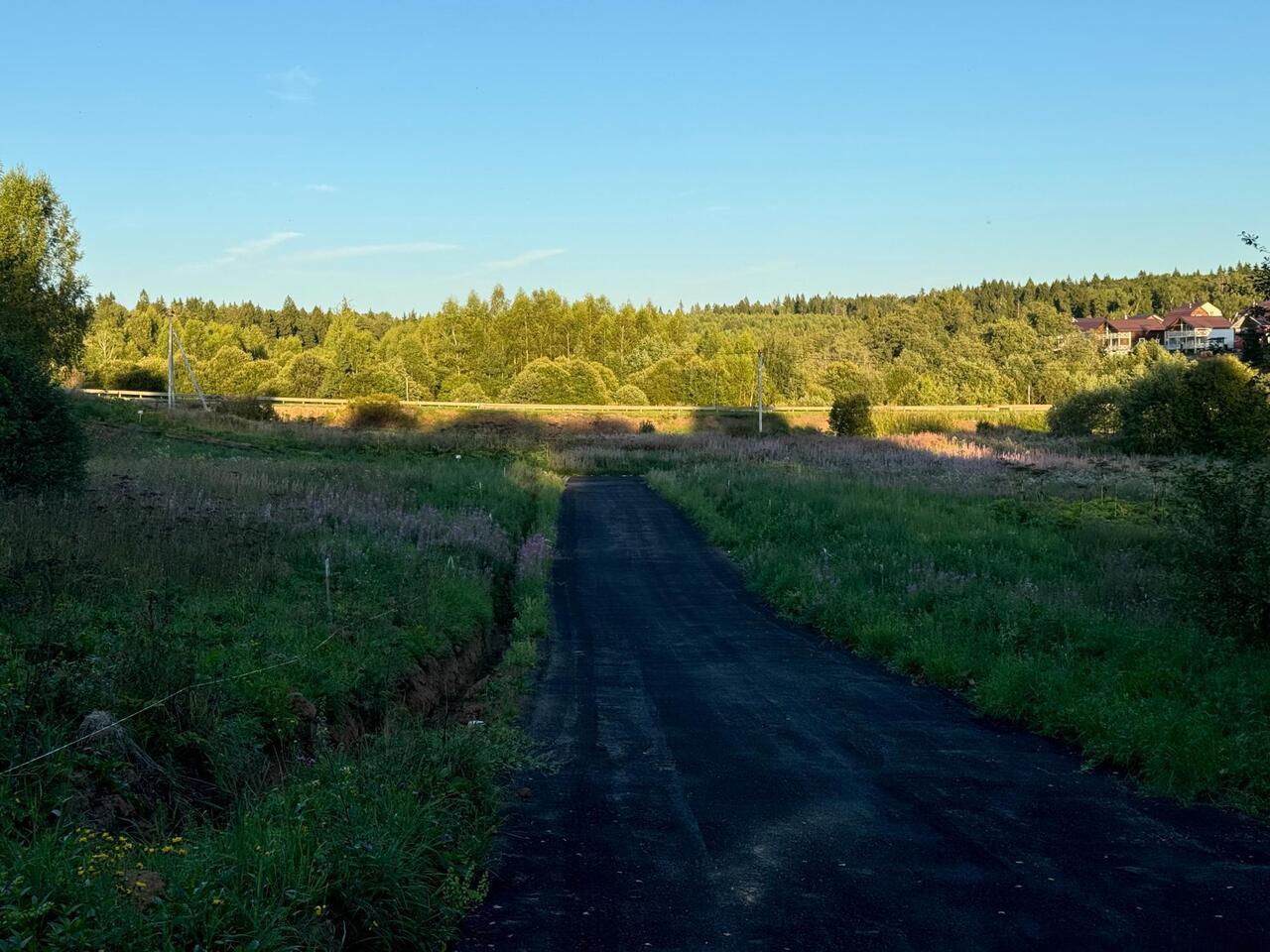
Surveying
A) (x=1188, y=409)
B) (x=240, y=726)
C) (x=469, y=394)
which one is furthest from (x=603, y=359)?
(x=240, y=726)

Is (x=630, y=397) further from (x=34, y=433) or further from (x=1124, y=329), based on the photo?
(x=1124, y=329)

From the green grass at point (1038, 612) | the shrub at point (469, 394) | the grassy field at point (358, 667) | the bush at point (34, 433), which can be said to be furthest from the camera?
the shrub at point (469, 394)

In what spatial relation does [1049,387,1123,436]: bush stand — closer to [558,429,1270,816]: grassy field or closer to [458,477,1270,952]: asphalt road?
[558,429,1270,816]: grassy field

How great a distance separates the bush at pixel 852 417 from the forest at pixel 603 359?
43.9m

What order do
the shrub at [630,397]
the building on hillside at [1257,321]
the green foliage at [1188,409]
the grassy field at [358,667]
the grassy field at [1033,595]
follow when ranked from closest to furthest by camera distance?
the grassy field at [358,667] < the grassy field at [1033,595] < the building on hillside at [1257,321] < the green foliage at [1188,409] < the shrub at [630,397]

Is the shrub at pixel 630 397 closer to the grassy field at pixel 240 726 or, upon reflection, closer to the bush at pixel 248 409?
the bush at pixel 248 409

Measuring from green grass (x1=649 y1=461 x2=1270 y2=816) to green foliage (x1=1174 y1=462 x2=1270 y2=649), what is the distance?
0.30m

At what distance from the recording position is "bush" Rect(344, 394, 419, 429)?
7212cm

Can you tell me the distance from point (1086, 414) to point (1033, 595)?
52933 mm

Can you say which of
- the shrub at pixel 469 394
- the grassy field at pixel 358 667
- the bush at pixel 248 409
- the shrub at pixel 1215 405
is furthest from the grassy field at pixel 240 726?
the shrub at pixel 469 394

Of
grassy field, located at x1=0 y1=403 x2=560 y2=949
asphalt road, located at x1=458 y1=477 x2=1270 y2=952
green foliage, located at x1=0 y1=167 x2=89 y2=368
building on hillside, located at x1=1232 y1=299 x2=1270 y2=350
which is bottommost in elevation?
asphalt road, located at x1=458 y1=477 x2=1270 y2=952

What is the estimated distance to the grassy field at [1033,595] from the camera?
9.23 meters

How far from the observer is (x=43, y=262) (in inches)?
2381

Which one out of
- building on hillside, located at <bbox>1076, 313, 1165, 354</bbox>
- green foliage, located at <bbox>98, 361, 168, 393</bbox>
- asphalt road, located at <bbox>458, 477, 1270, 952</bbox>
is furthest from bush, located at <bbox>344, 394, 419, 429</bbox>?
building on hillside, located at <bbox>1076, 313, 1165, 354</bbox>
